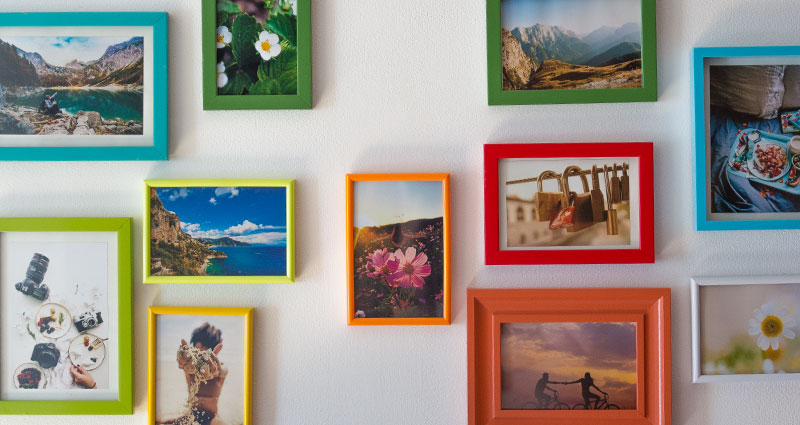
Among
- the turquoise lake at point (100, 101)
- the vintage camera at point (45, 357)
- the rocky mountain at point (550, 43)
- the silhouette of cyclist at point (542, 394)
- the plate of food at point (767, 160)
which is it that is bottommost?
the silhouette of cyclist at point (542, 394)

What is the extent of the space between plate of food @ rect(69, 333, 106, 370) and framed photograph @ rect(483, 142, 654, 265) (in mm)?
784

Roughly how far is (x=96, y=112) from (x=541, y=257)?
2.99 ft

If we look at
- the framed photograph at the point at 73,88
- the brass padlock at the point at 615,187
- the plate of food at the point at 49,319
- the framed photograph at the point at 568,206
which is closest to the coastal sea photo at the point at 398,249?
the framed photograph at the point at 568,206

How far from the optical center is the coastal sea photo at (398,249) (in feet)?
3.81

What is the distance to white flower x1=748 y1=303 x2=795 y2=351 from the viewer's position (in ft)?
3.86

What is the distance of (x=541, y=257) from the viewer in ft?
3.81

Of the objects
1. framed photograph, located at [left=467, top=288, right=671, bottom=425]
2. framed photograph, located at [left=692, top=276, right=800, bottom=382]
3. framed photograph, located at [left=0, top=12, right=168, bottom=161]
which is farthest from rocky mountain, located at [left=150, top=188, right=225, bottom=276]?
framed photograph, located at [left=692, top=276, right=800, bottom=382]

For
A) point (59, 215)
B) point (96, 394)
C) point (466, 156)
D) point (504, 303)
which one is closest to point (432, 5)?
point (466, 156)

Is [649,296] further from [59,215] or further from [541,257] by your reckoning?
[59,215]

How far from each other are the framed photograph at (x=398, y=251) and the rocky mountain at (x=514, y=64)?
23cm

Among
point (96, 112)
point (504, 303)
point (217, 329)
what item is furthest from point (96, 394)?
point (504, 303)

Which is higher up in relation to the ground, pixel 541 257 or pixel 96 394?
pixel 541 257

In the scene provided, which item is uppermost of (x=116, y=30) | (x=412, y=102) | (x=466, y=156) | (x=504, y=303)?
(x=116, y=30)

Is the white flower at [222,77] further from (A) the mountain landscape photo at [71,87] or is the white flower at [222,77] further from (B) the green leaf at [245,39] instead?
(A) the mountain landscape photo at [71,87]
